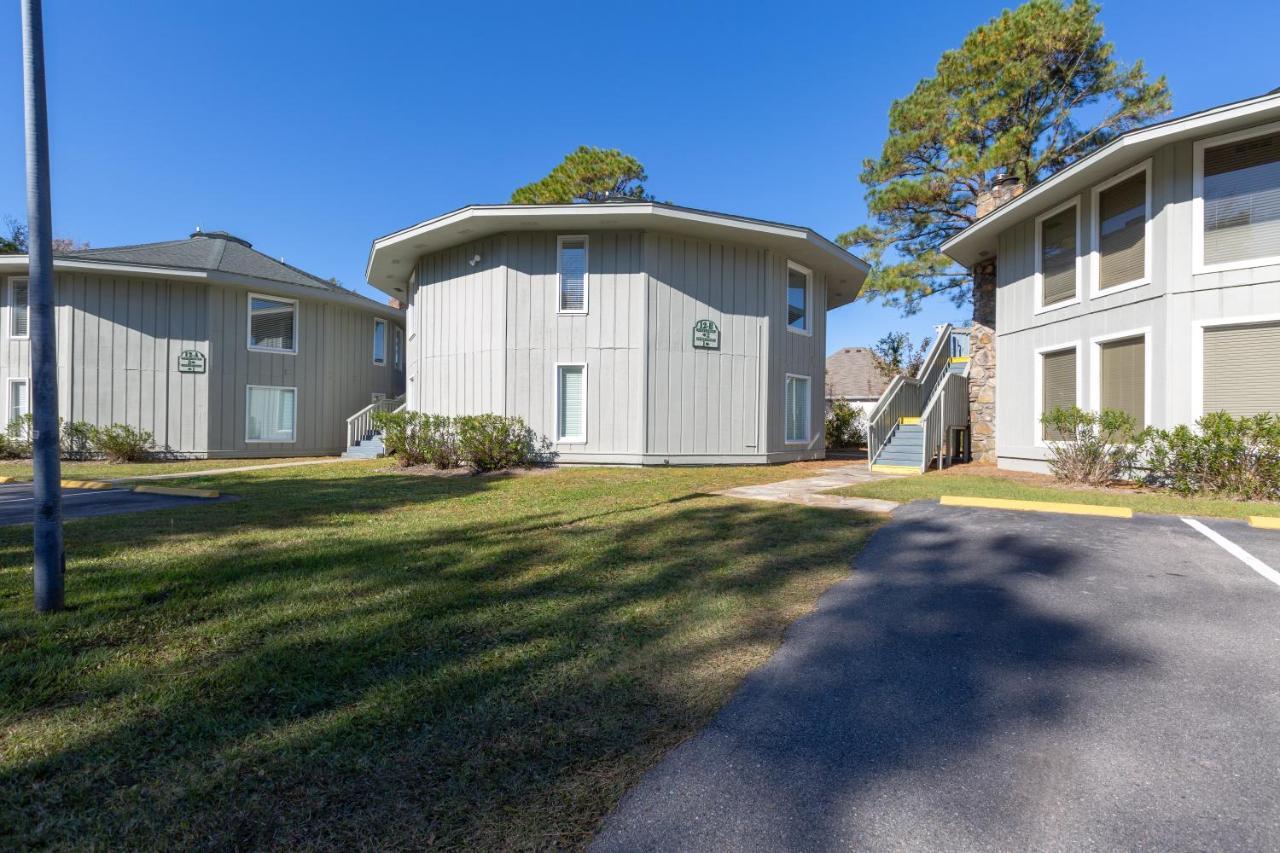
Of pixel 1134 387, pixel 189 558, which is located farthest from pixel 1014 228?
pixel 189 558

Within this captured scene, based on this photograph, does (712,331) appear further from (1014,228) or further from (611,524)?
(611,524)

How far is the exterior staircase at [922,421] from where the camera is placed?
11.5m

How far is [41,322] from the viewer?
3.17 meters

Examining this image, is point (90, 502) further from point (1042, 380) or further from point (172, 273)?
point (1042, 380)

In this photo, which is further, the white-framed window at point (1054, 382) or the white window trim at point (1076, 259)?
the white-framed window at point (1054, 382)

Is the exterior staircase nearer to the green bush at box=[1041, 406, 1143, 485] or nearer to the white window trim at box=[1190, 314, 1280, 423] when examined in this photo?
the green bush at box=[1041, 406, 1143, 485]

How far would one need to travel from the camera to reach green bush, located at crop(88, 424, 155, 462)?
14281mm

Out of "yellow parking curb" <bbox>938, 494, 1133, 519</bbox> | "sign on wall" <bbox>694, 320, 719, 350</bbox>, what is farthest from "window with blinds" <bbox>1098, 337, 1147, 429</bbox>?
"sign on wall" <bbox>694, 320, 719, 350</bbox>

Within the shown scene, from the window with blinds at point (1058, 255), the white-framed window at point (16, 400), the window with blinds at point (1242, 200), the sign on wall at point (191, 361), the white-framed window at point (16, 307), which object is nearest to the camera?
the window with blinds at point (1242, 200)

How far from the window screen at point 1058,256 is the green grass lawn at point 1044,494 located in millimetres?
3720

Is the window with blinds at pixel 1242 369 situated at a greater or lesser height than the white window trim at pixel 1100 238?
lesser

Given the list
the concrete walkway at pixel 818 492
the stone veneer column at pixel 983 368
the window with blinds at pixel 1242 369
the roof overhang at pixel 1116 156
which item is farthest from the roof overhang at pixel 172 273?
the window with blinds at pixel 1242 369

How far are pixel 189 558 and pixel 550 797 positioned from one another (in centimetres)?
414

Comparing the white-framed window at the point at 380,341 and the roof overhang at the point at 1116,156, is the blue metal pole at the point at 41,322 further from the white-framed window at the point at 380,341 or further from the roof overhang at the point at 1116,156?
the white-framed window at the point at 380,341
